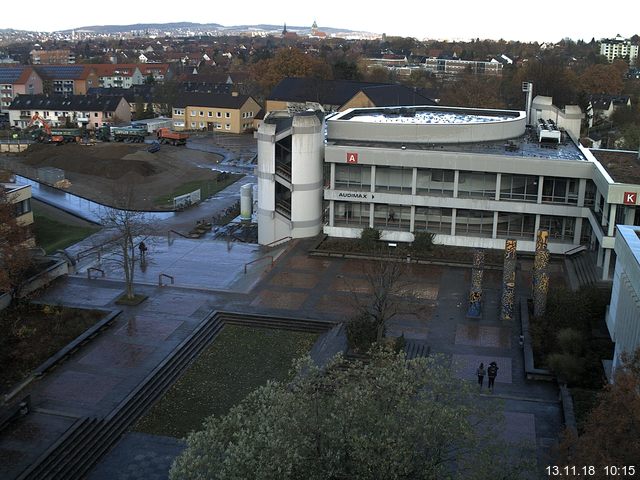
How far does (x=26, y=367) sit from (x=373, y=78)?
363 feet

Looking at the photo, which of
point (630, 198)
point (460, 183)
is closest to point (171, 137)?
point (460, 183)

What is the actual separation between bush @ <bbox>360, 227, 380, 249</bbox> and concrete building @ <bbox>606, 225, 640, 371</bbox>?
16.4 meters

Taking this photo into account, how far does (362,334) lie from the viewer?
2848 centimetres

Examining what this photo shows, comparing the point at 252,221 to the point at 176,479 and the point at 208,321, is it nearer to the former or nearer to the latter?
the point at 208,321

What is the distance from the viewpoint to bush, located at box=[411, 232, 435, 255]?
134 feet

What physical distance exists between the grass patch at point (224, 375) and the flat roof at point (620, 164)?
57.1ft

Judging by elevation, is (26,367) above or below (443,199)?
below

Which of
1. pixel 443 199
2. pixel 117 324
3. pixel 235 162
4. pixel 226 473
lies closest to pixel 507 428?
pixel 226 473

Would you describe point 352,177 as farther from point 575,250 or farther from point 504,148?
point 575,250

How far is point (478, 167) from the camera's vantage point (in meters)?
40.7

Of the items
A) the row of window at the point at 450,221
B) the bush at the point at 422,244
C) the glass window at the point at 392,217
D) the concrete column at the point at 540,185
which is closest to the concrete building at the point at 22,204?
the row of window at the point at 450,221

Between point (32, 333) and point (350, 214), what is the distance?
20.4 metres

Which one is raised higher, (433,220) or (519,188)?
(519,188)

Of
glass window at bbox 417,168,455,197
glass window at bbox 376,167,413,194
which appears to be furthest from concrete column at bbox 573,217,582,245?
glass window at bbox 376,167,413,194
